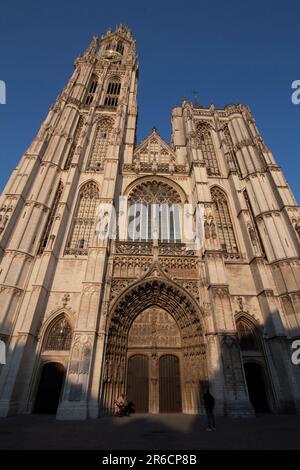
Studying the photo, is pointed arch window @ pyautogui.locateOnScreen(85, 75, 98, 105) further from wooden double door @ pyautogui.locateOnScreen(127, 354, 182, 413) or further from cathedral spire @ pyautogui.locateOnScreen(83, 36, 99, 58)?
wooden double door @ pyautogui.locateOnScreen(127, 354, 182, 413)

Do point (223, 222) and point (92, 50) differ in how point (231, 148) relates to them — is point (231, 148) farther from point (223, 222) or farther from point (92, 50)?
point (92, 50)

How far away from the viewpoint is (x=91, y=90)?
29844mm

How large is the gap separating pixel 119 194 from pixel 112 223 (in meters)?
3.84

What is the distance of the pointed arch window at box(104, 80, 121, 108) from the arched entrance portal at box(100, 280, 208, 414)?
77.7 ft

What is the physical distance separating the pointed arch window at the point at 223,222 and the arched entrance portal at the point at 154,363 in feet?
21.1

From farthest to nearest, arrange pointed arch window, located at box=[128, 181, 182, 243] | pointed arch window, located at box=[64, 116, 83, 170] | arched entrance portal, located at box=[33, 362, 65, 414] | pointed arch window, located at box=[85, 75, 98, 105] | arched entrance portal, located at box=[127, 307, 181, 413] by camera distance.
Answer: pointed arch window, located at box=[85, 75, 98, 105] < pointed arch window, located at box=[64, 116, 83, 170] < pointed arch window, located at box=[128, 181, 182, 243] < arched entrance portal, located at box=[127, 307, 181, 413] < arched entrance portal, located at box=[33, 362, 65, 414]

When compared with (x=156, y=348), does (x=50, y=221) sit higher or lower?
higher

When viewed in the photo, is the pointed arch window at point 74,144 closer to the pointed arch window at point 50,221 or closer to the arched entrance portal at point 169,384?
the pointed arch window at point 50,221

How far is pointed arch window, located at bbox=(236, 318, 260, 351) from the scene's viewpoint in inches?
532

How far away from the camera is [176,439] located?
20.4ft

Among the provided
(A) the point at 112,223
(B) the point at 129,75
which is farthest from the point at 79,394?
(B) the point at 129,75

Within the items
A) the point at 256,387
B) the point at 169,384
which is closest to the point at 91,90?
the point at 169,384

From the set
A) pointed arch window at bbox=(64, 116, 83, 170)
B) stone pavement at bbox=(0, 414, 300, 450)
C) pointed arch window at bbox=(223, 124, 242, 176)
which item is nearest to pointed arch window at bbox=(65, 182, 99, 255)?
pointed arch window at bbox=(64, 116, 83, 170)

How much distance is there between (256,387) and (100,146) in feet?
71.4
